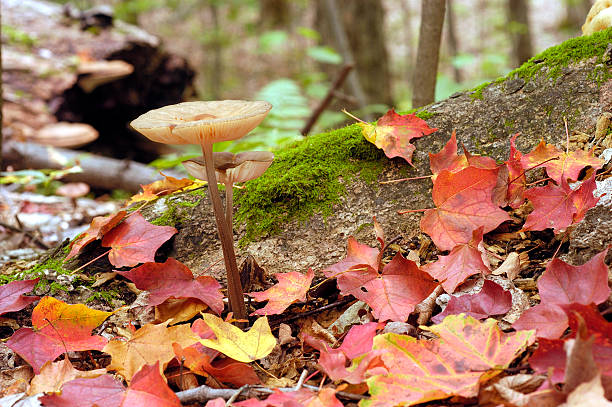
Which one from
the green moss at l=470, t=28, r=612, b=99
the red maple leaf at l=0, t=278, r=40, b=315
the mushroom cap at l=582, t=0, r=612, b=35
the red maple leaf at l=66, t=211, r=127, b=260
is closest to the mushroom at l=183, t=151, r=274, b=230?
the red maple leaf at l=66, t=211, r=127, b=260

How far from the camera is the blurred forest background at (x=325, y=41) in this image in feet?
23.4

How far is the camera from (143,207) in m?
2.17

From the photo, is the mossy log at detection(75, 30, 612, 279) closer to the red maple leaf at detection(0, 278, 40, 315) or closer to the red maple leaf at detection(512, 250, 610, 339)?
the red maple leaf at detection(0, 278, 40, 315)

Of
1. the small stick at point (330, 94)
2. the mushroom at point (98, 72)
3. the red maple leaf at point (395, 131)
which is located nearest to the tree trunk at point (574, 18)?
the small stick at point (330, 94)

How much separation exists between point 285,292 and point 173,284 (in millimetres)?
400

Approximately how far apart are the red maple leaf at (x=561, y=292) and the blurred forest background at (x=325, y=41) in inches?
174

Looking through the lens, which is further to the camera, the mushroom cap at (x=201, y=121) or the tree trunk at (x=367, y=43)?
the tree trunk at (x=367, y=43)

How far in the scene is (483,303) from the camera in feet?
4.59

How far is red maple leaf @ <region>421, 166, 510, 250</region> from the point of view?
162 centimetres

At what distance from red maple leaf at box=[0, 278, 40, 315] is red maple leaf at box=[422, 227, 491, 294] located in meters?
1.44

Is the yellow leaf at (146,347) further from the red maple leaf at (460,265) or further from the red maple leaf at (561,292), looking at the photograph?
the red maple leaf at (561,292)

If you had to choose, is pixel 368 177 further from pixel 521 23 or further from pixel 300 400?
pixel 521 23

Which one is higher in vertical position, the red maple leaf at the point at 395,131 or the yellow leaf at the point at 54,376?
the red maple leaf at the point at 395,131

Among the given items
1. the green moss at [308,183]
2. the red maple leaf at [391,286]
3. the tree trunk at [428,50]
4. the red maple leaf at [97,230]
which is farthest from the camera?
the tree trunk at [428,50]
